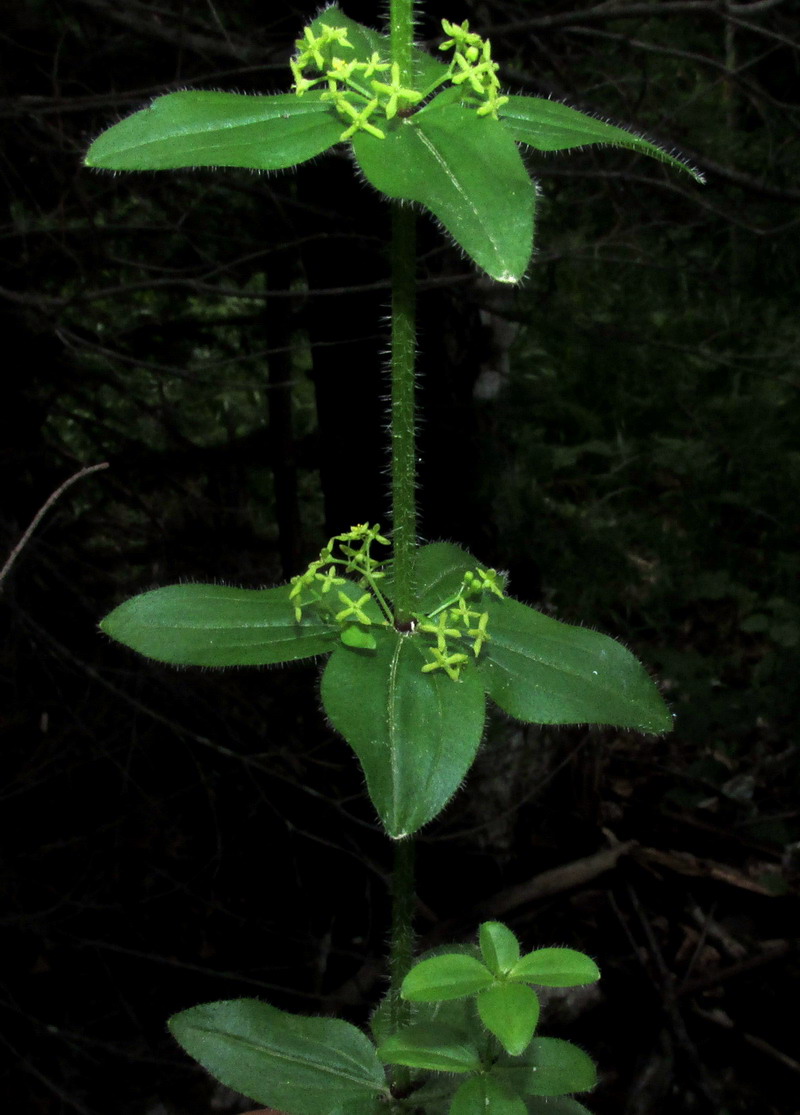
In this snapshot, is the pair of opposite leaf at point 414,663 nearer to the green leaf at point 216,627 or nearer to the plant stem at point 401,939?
the green leaf at point 216,627

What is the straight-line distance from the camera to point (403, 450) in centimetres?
134

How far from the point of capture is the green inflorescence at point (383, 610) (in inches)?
52.7

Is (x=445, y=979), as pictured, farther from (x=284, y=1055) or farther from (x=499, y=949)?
(x=284, y=1055)

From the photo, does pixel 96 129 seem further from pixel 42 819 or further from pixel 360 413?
pixel 42 819

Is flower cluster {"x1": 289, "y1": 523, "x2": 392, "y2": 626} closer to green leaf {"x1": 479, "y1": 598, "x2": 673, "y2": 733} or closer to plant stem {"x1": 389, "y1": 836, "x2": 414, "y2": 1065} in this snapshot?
green leaf {"x1": 479, "y1": 598, "x2": 673, "y2": 733}

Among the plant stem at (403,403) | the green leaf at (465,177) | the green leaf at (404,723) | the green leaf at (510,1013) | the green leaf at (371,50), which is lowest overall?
the green leaf at (510,1013)

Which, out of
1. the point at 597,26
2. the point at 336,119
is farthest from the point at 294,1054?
the point at 597,26

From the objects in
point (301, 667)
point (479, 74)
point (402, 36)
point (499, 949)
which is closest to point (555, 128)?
point (479, 74)

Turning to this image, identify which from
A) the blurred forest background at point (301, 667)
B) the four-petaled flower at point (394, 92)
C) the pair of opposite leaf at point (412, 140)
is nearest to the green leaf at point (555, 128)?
the pair of opposite leaf at point (412, 140)

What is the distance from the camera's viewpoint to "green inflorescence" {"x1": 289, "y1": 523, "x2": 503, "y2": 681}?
1.34 metres

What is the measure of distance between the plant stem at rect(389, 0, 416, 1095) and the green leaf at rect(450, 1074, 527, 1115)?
0.26 metres

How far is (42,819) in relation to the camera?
151 inches

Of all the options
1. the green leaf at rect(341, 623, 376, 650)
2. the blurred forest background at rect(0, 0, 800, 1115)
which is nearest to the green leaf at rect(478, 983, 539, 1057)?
the green leaf at rect(341, 623, 376, 650)

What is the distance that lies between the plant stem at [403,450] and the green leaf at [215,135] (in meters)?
0.14
